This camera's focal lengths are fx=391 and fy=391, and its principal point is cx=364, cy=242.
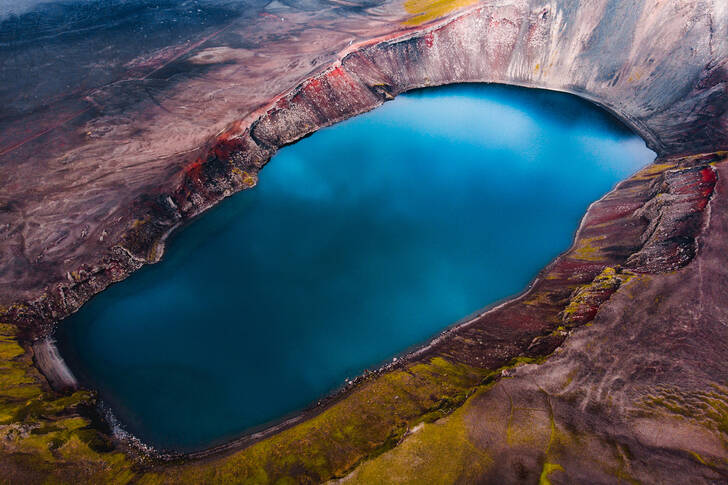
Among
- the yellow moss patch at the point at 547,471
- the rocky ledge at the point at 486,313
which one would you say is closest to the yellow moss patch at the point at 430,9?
the rocky ledge at the point at 486,313

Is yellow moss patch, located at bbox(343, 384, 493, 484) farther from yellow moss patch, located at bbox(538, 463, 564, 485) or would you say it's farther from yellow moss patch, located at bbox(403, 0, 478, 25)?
yellow moss patch, located at bbox(403, 0, 478, 25)

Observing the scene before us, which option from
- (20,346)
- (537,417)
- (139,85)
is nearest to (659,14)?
(537,417)

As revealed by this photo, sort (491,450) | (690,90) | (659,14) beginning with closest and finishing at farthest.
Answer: (491,450) → (690,90) → (659,14)

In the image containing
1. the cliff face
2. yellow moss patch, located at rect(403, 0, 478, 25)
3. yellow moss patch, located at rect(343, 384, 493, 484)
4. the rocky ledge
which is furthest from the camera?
yellow moss patch, located at rect(403, 0, 478, 25)

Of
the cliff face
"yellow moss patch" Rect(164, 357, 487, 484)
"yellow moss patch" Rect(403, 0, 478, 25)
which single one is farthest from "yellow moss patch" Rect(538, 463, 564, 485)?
"yellow moss patch" Rect(403, 0, 478, 25)

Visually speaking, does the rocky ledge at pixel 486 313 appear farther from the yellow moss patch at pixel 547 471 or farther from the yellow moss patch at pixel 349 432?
the yellow moss patch at pixel 547 471

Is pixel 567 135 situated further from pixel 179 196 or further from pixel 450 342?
pixel 179 196
